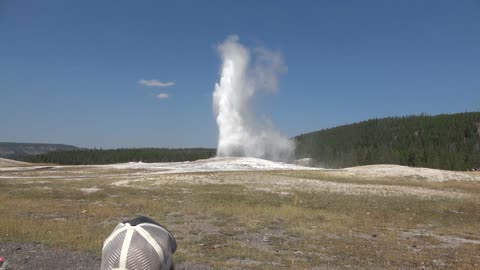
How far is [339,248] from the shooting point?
48.6ft

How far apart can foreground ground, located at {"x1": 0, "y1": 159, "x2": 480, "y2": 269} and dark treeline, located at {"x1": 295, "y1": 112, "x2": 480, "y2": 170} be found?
78851 millimetres

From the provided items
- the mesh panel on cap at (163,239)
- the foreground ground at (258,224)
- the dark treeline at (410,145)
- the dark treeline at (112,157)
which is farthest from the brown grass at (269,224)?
the dark treeline at (112,157)

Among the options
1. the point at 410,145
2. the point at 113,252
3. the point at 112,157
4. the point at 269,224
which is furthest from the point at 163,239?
the point at 112,157

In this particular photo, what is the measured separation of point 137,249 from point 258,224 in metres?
16.0

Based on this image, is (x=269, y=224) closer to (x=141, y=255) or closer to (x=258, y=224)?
(x=258, y=224)

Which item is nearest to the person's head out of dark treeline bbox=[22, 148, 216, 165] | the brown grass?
the brown grass

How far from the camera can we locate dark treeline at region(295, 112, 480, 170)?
105312 millimetres

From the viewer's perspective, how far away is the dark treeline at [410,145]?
4146 inches

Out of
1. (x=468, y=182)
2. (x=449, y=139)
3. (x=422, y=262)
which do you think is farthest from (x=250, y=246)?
(x=449, y=139)

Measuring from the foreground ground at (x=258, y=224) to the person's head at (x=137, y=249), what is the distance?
25.0 ft

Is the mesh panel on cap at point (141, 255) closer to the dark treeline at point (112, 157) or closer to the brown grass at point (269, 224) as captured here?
the brown grass at point (269, 224)

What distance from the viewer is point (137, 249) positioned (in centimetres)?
388

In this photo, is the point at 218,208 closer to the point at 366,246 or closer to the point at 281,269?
the point at 366,246

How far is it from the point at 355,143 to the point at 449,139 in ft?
125
